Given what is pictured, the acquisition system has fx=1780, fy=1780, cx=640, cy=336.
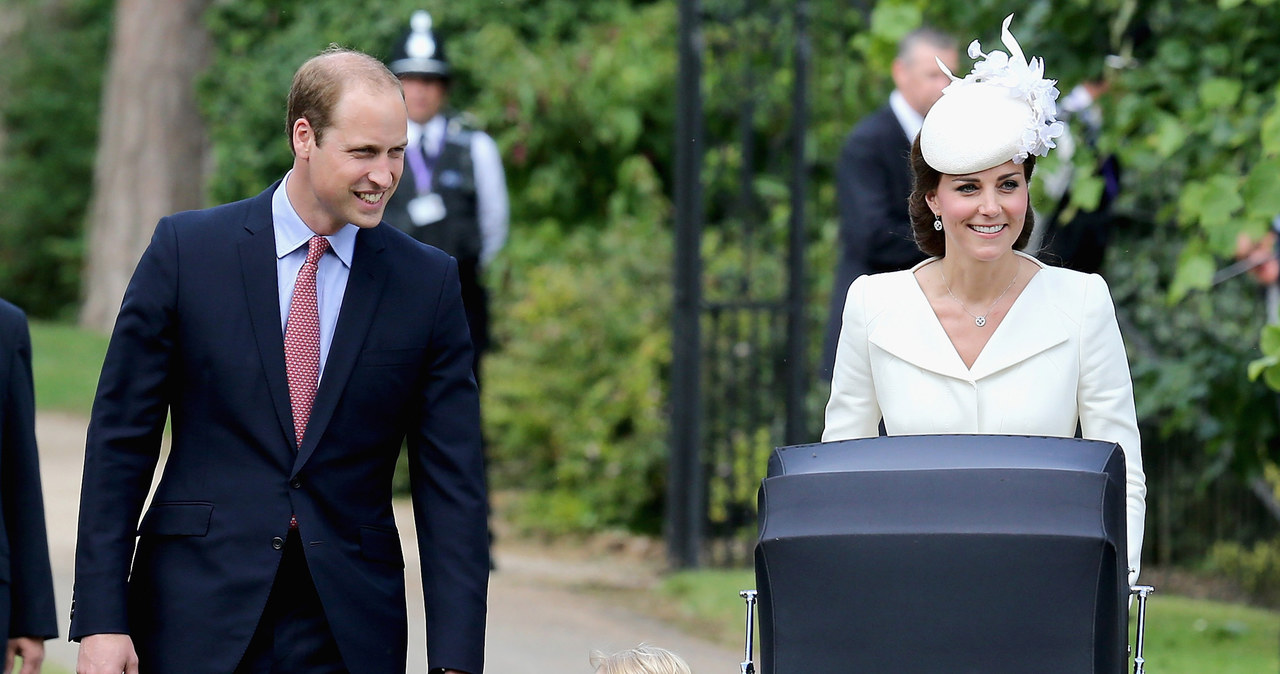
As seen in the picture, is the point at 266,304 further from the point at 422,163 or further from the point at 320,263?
the point at 422,163

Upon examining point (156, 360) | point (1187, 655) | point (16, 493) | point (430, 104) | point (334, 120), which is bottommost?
point (1187, 655)

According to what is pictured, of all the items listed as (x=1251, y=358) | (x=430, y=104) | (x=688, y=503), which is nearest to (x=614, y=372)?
(x=688, y=503)

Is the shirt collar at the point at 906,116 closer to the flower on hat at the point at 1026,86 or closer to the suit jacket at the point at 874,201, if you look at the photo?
the suit jacket at the point at 874,201

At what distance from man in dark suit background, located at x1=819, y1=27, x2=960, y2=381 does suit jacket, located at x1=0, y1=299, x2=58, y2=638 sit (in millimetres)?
2925

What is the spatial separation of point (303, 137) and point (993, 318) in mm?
1339

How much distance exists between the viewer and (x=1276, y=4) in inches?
226

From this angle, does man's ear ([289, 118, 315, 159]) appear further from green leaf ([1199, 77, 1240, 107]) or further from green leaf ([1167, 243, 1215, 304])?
green leaf ([1199, 77, 1240, 107])

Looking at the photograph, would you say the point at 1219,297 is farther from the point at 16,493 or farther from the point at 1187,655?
the point at 16,493

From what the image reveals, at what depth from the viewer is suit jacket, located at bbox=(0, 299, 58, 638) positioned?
148 inches

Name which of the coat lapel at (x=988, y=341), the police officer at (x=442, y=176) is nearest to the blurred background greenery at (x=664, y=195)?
the police officer at (x=442, y=176)

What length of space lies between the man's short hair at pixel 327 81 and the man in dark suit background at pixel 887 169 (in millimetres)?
2872

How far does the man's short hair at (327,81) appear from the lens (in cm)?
320

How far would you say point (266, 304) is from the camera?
3.26 meters

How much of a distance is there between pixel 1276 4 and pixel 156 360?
13.2 feet
